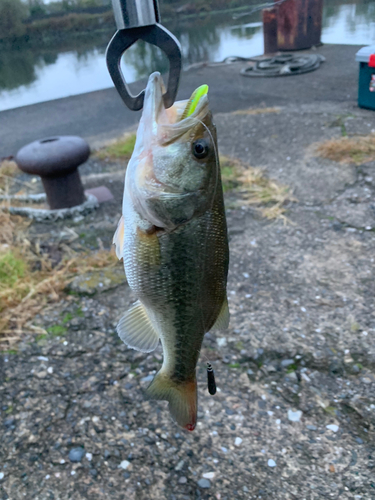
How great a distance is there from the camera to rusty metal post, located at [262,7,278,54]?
11.7m

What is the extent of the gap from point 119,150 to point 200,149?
18.5ft

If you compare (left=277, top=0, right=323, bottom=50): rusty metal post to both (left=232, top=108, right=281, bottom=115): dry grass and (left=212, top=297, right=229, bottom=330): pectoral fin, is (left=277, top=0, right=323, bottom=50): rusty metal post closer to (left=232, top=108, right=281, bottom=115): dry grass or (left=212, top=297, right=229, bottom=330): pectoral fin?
(left=232, top=108, right=281, bottom=115): dry grass

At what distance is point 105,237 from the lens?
14.0 feet

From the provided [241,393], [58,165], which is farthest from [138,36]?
[58,165]

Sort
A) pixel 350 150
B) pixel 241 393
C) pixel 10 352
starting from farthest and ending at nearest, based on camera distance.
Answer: pixel 350 150 < pixel 10 352 < pixel 241 393

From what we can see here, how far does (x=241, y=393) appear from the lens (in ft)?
8.30

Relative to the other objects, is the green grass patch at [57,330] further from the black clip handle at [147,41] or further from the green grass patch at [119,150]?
the green grass patch at [119,150]

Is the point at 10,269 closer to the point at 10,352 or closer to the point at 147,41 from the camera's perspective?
the point at 10,352

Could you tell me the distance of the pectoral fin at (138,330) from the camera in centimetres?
143

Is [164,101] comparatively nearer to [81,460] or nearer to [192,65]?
[81,460]

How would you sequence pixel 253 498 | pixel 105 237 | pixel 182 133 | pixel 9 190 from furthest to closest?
pixel 9 190 → pixel 105 237 → pixel 253 498 → pixel 182 133

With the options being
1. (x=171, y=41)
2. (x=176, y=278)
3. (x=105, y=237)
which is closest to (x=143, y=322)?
(x=176, y=278)

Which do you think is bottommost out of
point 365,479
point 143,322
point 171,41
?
point 365,479

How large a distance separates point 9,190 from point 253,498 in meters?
5.03
